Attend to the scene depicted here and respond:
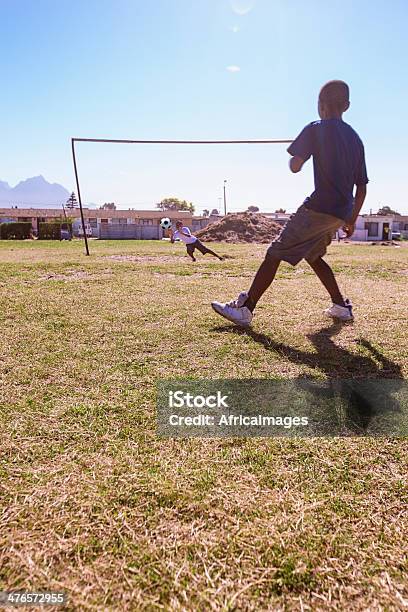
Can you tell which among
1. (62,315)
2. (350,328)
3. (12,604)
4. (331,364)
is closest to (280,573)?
(12,604)

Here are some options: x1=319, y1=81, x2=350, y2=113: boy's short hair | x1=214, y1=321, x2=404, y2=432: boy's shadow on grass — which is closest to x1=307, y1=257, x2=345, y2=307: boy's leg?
x1=214, y1=321, x2=404, y2=432: boy's shadow on grass

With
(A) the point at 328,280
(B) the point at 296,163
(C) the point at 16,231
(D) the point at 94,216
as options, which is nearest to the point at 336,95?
(B) the point at 296,163

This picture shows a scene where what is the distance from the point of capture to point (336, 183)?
3.23 metres

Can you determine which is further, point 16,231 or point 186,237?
point 16,231

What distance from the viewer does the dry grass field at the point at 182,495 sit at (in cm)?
100

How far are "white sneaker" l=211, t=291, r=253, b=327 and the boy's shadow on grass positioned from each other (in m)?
0.08

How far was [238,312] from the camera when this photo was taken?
3400mm

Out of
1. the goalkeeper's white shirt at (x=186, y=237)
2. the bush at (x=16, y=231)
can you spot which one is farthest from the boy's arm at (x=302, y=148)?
the bush at (x=16, y=231)

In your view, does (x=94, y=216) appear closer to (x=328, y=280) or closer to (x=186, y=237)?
(x=186, y=237)

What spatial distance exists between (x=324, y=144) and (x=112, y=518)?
298 cm

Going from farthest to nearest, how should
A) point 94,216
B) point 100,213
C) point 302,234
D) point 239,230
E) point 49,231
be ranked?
point 100,213 → point 94,216 → point 49,231 → point 239,230 → point 302,234

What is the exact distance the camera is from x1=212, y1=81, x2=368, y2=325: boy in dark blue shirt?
322 cm

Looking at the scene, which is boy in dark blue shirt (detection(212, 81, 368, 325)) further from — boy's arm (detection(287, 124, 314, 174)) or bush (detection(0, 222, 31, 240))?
bush (detection(0, 222, 31, 240))

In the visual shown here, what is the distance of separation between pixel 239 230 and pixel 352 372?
33.8m
